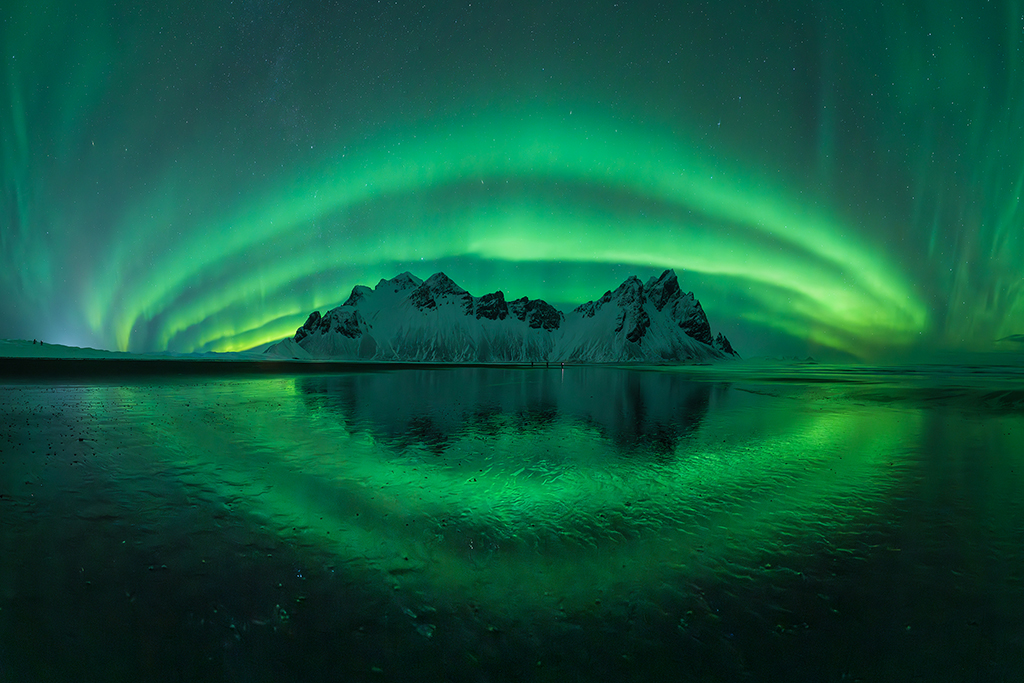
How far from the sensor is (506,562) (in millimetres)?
8289

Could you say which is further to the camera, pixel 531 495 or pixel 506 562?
pixel 531 495

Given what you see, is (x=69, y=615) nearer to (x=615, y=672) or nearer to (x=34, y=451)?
(x=615, y=672)

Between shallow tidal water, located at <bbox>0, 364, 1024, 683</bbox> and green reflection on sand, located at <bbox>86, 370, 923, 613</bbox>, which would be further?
green reflection on sand, located at <bbox>86, 370, 923, 613</bbox>

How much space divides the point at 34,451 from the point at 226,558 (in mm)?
14434

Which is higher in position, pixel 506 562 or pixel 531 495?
pixel 531 495

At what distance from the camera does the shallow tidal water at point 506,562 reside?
222 inches

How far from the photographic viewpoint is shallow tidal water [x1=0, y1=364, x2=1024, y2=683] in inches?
222

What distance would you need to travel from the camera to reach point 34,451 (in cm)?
1628

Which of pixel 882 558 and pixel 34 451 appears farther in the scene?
pixel 34 451

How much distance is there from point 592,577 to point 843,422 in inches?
1011

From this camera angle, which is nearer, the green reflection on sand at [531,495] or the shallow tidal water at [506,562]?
the shallow tidal water at [506,562]

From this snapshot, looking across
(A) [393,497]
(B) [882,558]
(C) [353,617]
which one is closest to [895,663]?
(B) [882,558]

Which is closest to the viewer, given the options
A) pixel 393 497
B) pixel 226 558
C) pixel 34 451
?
pixel 226 558

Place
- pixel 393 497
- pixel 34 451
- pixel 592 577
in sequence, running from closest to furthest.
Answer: pixel 592 577 < pixel 393 497 < pixel 34 451
